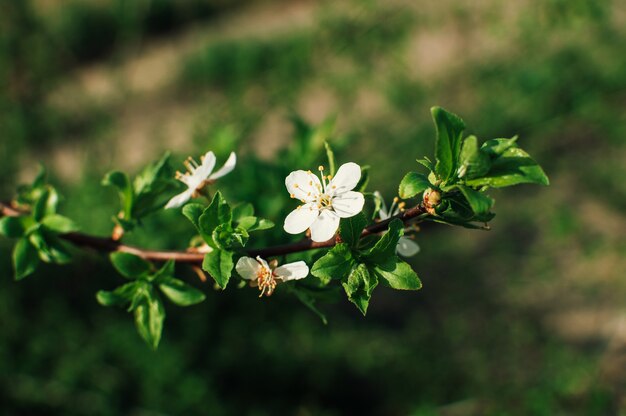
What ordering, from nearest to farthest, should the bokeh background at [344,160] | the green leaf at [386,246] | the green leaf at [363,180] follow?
the green leaf at [386,246], the green leaf at [363,180], the bokeh background at [344,160]

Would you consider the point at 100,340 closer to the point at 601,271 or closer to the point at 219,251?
the point at 219,251

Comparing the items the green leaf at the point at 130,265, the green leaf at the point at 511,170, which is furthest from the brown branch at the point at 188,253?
the green leaf at the point at 511,170

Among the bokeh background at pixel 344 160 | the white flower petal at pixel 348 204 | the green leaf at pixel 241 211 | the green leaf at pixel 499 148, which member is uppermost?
the green leaf at pixel 499 148

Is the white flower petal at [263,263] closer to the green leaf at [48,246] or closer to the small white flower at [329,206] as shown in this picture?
the small white flower at [329,206]

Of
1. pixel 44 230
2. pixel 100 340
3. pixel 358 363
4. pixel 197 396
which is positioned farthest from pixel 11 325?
pixel 44 230

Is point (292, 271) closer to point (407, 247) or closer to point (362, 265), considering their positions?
point (362, 265)

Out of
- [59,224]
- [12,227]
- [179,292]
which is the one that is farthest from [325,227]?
[12,227]
